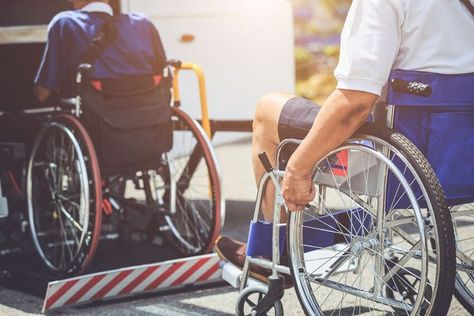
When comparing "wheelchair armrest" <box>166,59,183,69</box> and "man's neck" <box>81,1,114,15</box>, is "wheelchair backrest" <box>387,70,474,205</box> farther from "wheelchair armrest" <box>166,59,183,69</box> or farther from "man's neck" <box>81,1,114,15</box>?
"man's neck" <box>81,1,114,15</box>

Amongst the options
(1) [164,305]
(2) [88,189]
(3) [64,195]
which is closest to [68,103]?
(3) [64,195]

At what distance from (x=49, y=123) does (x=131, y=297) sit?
952 mm

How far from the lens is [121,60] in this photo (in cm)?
448

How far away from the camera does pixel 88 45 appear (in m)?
4.44

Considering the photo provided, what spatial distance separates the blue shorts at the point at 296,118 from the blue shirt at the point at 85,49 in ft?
4.57

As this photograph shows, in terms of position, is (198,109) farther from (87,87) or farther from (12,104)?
(87,87)

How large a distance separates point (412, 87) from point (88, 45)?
2.03 m

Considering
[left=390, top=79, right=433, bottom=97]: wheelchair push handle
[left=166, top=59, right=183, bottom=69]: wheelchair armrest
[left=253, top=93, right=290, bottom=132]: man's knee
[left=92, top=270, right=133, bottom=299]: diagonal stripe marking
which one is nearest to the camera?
[left=390, top=79, right=433, bottom=97]: wheelchair push handle

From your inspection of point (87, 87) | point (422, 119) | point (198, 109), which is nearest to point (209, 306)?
point (87, 87)

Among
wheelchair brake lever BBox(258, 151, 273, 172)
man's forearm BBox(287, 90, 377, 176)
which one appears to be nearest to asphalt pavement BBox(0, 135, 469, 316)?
wheelchair brake lever BBox(258, 151, 273, 172)

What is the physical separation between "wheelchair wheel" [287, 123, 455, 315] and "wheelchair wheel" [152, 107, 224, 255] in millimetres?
973

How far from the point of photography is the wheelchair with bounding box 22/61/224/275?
413 centimetres

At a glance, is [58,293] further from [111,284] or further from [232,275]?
[232,275]

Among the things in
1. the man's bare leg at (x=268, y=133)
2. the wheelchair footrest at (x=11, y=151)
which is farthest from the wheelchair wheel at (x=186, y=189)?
the man's bare leg at (x=268, y=133)
